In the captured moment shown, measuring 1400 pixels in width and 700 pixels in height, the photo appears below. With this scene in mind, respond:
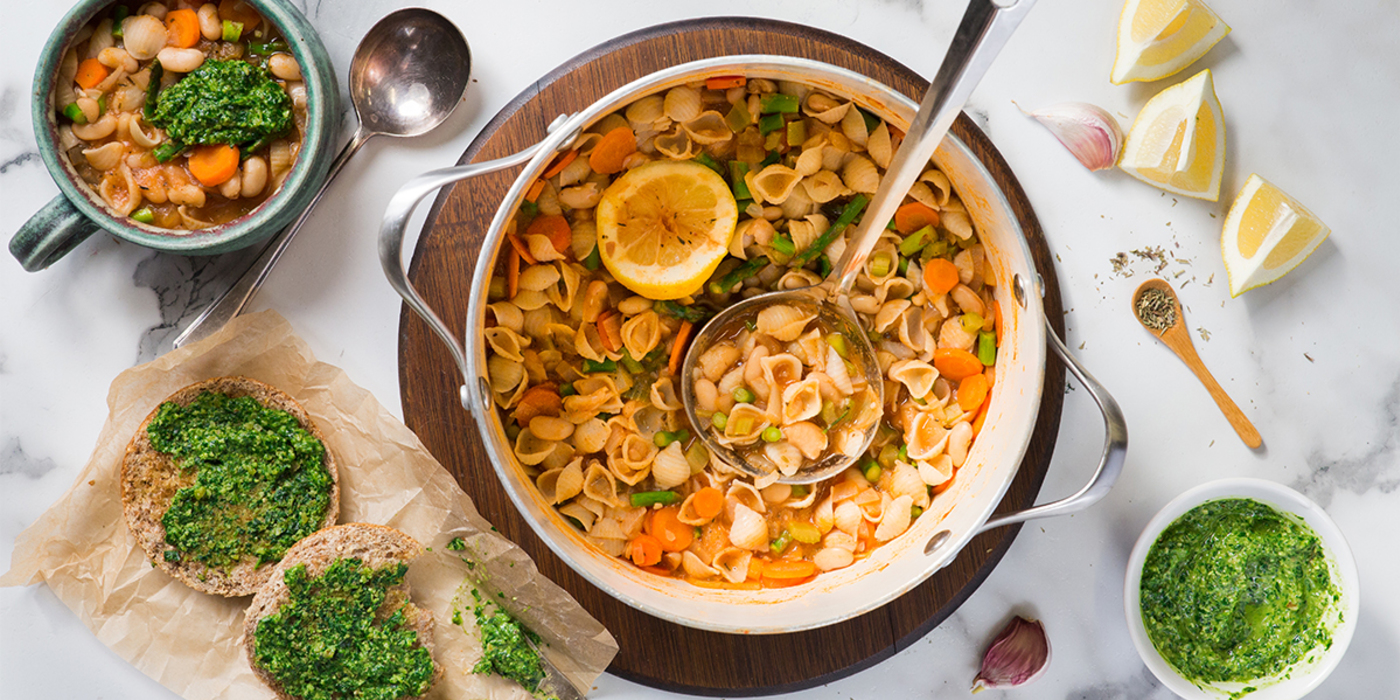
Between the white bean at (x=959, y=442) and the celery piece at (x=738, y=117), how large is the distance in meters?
1.01

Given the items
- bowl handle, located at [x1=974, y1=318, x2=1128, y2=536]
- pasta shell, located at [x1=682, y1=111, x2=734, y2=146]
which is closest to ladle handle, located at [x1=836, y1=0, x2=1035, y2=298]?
pasta shell, located at [x1=682, y1=111, x2=734, y2=146]

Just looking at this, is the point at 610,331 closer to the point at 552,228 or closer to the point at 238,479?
the point at 552,228

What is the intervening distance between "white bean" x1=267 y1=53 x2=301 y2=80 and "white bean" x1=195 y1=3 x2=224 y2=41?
15 centimetres

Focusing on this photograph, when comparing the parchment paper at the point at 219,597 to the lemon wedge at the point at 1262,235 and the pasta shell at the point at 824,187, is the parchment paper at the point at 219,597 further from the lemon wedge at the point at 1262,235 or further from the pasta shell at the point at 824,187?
the lemon wedge at the point at 1262,235

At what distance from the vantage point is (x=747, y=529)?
248 cm

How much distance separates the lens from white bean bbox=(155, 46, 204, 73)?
7.64 feet

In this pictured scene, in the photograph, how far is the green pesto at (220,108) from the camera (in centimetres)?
232

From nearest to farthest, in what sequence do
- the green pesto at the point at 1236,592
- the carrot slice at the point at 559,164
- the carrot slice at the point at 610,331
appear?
1. the carrot slice at the point at 559,164
2. the carrot slice at the point at 610,331
3. the green pesto at the point at 1236,592

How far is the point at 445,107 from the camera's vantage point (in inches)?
99.2

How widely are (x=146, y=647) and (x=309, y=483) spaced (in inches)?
26.1

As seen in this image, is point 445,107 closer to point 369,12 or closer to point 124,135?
point 369,12

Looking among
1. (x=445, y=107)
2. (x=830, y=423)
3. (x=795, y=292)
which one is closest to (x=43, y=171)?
(x=445, y=107)

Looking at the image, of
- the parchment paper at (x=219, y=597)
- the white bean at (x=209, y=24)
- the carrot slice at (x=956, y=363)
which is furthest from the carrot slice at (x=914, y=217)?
the white bean at (x=209, y=24)

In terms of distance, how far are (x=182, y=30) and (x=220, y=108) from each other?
0.82 ft
